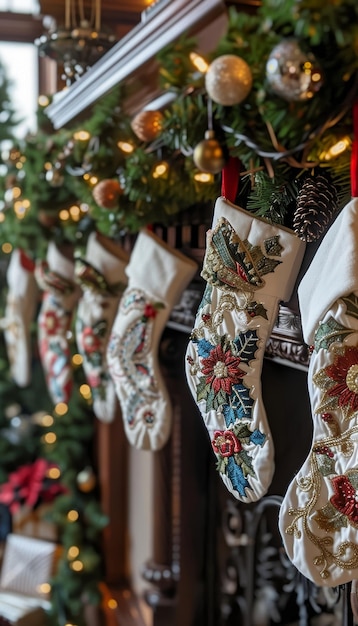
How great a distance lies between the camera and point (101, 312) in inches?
80.1

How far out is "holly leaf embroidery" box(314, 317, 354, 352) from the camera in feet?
3.46

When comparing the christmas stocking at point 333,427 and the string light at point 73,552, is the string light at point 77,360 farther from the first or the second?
the christmas stocking at point 333,427

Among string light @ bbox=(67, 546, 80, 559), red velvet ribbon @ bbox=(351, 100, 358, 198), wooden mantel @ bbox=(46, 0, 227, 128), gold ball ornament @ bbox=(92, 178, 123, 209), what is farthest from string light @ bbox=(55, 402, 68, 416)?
red velvet ribbon @ bbox=(351, 100, 358, 198)

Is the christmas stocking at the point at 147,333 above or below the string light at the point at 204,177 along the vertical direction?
below

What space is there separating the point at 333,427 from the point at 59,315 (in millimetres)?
1506

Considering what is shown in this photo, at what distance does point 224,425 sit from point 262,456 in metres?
0.10

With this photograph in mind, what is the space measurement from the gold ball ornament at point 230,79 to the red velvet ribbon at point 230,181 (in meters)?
0.21

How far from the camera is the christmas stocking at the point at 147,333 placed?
168 centimetres

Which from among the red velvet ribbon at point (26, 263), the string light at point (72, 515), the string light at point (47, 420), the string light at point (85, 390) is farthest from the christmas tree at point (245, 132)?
the string light at point (72, 515)

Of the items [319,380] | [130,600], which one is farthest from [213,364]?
[130,600]

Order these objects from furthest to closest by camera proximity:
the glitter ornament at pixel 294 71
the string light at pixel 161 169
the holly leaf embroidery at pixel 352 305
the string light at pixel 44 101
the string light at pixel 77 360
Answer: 1. the string light at pixel 77 360
2. the string light at pixel 44 101
3. the string light at pixel 161 169
4. the holly leaf embroidery at pixel 352 305
5. the glitter ornament at pixel 294 71

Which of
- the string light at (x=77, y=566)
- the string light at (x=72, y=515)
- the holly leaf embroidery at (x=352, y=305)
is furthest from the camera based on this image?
the string light at (x=72, y=515)

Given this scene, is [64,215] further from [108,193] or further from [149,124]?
[149,124]

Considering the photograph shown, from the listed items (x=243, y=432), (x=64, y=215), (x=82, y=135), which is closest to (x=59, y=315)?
(x=64, y=215)
